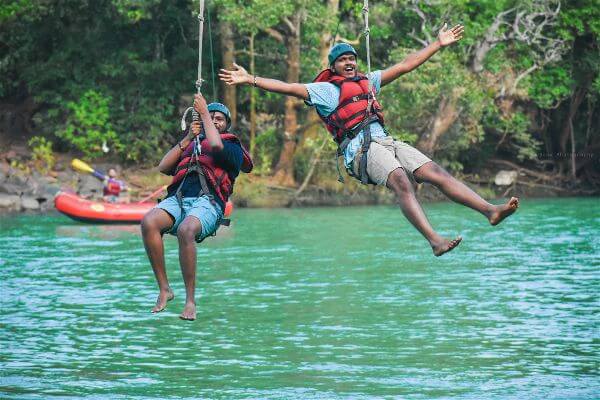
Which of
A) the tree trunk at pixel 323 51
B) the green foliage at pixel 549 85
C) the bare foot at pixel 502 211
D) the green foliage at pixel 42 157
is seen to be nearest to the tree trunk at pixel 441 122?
the tree trunk at pixel 323 51

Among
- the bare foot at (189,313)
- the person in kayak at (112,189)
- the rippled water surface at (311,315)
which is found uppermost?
the bare foot at (189,313)

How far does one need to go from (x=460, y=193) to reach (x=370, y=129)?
1.04 meters

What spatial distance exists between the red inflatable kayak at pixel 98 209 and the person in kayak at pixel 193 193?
75.8 feet

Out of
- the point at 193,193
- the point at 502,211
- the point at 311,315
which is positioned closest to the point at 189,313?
the point at 193,193

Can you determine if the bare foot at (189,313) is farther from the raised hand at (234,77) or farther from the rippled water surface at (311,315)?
the rippled water surface at (311,315)

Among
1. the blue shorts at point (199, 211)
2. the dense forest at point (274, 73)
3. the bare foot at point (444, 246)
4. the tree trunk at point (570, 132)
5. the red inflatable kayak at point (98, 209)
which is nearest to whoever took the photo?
the bare foot at point (444, 246)

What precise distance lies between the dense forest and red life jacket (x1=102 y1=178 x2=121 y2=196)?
4087 millimetres

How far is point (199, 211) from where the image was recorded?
12.5 m

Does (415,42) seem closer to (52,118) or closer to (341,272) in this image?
(52,118)

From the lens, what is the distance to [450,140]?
4150 cm

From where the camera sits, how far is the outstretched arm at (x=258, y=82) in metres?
11.5

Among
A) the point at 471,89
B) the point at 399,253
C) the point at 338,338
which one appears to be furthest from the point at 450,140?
the point at 338,338

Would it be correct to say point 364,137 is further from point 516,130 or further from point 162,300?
point 516,130

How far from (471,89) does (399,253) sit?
10303 mm
